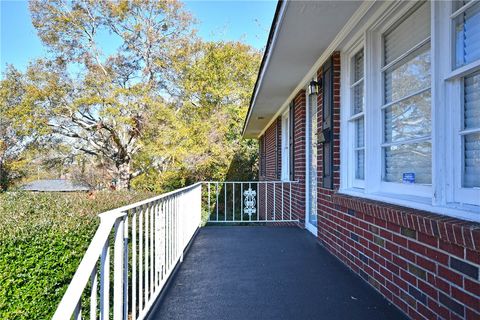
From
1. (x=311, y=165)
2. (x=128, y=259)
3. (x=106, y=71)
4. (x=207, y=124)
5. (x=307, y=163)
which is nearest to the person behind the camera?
(x=128, y=259)

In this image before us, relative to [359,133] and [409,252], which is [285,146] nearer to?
[359,133]

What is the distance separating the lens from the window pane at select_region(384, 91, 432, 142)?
88.7 inches

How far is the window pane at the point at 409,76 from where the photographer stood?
2275 millimetres

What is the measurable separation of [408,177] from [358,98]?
48.1 inches

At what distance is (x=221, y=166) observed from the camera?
1530 centimetres

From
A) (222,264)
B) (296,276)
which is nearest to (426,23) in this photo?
(296,276)

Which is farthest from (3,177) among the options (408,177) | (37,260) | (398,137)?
(408,177)

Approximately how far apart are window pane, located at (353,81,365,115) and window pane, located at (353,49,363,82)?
0.08m

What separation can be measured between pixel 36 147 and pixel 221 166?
8.05 metres

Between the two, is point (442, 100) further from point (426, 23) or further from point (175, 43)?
point (175, 43)

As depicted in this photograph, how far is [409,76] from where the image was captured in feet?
8.17

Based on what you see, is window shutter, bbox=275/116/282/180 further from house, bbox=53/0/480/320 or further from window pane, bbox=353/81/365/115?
window pane, bbox=353/81/365/115

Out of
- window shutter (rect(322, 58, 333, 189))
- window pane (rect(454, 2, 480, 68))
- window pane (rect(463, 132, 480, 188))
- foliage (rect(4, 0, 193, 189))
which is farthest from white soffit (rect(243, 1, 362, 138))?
foliage (rect(4, 0, 193, 189))

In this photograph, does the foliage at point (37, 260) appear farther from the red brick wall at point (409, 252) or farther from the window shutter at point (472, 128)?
the window shutter at point (472, 128)
